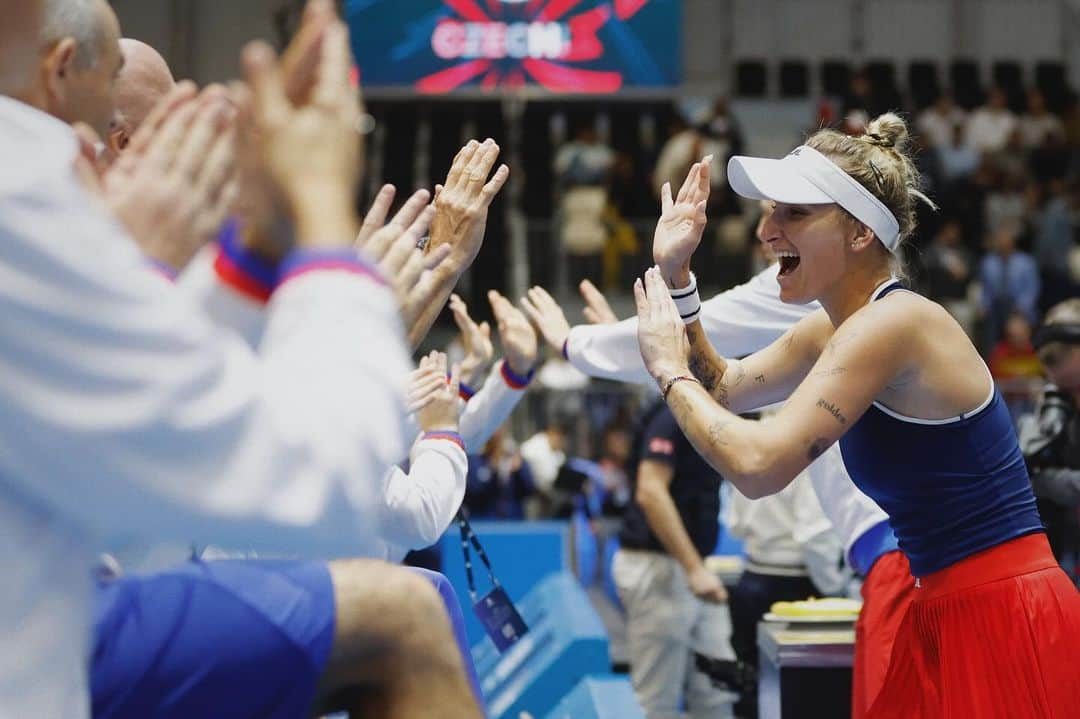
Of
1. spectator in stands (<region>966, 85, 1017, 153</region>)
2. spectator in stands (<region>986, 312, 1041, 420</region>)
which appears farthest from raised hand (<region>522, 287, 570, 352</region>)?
spectator in stands (<region>966, 85, 1017, 153</region>)

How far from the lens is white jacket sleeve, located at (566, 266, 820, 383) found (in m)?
3.85

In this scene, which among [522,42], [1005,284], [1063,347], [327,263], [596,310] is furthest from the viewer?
[522,42]

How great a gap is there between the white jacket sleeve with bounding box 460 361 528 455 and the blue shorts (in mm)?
2733

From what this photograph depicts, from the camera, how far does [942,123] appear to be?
17.3m

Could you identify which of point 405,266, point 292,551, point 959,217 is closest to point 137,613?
point 292,551

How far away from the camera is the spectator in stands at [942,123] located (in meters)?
17.2

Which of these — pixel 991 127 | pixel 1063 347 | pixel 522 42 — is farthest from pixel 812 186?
pixel 991 127

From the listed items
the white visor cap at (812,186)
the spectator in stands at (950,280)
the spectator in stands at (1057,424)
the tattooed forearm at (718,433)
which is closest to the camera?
the tattooed forearm at (718,433)

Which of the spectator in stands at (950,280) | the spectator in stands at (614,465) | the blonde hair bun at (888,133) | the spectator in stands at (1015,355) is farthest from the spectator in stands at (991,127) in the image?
the blonde hair bun at (888,133)

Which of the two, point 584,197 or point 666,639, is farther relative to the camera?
point 584,197

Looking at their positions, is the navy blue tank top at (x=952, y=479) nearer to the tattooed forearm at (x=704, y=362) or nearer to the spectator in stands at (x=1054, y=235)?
the tattooed forearm at (x=704, y=362)

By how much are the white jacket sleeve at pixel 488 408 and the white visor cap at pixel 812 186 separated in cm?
164

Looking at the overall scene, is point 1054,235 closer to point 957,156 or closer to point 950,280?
point 957,156

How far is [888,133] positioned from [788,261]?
1.23 feet
